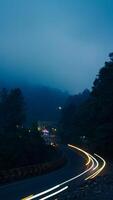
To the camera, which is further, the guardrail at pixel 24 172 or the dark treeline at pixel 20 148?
the dark treeline at pixel 20 148

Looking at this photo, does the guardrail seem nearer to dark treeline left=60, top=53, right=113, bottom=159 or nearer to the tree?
dark treeline left=60, top=53, right=113, bottom=159

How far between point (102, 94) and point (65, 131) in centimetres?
6223

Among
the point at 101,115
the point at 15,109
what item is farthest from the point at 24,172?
the point at 15,109

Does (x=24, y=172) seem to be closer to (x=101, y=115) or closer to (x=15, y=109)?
(x=101, y=115)

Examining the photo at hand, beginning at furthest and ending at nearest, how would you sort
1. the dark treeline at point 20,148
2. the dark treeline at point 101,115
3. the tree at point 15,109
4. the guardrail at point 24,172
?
the tree at point 15,109 < the dark treeline at point 101,115 < the dark treeline at point 20,148 < the guardrail at point 24,172

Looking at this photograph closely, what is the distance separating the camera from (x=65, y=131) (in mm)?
151000

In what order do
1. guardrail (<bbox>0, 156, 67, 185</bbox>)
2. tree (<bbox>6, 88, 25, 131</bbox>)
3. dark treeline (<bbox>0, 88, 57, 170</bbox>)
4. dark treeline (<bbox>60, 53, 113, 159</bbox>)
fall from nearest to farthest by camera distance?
guardrail (<bbox>0, 156, 67, 185</bbox>), dark treeline (<bbox>0, 88, 57, 170</bbox>), dark treeline (<bbox>60, 53, 113, 159</bbox>), tree (<bbox>6, 88, 25, 131</bbox>)

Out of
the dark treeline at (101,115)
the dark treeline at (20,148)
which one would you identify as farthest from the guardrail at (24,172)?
the dark treeline at (101,115)

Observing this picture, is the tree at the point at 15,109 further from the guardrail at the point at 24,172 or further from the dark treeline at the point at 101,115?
the guardrail at the point at 24,172

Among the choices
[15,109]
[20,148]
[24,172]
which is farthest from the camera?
[15,109]

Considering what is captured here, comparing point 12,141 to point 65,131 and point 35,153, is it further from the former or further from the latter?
point 65,131

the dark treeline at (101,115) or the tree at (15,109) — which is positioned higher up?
the tree at (15,109)

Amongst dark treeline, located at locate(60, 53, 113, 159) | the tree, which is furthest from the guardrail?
the tree

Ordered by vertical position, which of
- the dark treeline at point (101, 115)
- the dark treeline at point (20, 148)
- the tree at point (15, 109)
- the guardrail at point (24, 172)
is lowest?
the guardrail at point (24, 172)
